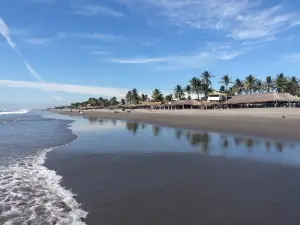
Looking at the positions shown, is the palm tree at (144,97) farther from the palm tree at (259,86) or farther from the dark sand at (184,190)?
the dark sand at (184,190)

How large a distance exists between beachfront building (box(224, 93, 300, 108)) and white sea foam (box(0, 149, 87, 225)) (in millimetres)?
67727

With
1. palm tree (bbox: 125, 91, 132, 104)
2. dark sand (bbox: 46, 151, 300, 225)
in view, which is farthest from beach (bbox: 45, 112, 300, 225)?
palm tree (bbox: 125, 91, 132, 104)

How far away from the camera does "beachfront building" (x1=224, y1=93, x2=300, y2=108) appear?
71.2 m

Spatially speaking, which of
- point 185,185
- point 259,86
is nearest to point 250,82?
point 259,86

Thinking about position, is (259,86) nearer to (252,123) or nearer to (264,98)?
(264,98)

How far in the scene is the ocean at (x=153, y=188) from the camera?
6891mm

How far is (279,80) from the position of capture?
326ft

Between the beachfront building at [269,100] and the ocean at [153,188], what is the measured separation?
60.1 meters

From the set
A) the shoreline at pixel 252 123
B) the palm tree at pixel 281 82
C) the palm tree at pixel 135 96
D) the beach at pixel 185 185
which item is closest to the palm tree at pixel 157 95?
the palm tree at pixel 135 96

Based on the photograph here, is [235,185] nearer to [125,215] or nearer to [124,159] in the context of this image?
[125,215]

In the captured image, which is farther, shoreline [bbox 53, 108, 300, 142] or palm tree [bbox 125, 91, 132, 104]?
palm tree [bbox 125, 91, 132, 104]

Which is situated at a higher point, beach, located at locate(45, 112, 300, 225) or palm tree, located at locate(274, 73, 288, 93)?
palm tree, located at locate(274, 73, 288, 93)

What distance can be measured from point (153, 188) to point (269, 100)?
68.0 metres

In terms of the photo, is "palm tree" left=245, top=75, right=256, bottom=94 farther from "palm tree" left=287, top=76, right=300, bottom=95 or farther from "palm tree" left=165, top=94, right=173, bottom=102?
"palm tree" left=165, top=94, right=173, bottom=102
